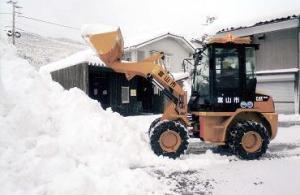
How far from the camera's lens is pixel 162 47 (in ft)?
113

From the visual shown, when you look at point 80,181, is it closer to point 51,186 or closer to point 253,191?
point 51,186

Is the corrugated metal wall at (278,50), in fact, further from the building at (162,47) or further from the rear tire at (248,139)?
the rear tire at (248,139)

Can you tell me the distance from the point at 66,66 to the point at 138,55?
9.49 meters

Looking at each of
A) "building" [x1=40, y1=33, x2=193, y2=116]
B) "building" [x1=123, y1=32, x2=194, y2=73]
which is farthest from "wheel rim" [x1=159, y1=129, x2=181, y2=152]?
"building" [x1=123, y1=32, x2=194, y2=73]

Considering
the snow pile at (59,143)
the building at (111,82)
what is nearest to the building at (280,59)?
the building at (111,82)

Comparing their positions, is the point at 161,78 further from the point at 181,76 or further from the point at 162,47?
the point at 162,47

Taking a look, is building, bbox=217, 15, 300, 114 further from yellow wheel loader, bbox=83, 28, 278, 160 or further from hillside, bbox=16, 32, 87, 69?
hillside, bbox=16, 32, 87, 69

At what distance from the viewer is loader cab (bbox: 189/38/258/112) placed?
9.51m

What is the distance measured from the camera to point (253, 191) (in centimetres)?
659

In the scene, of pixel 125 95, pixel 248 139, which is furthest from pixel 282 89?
pixel 248 139

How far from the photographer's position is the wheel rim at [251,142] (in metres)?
9.28

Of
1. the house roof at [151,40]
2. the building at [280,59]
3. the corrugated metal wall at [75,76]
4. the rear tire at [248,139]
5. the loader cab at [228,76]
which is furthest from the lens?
the house roof at [151,40]

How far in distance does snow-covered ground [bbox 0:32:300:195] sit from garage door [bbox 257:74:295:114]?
11026mm

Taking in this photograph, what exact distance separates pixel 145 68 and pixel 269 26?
1491 centimetres
